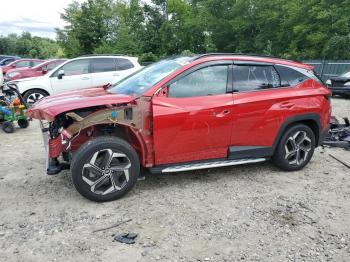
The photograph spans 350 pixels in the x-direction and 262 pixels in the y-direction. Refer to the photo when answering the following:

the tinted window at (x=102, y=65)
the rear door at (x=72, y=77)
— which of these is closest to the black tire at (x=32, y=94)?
the rear door at (x=72, y=77)

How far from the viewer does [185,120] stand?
412 centimetres

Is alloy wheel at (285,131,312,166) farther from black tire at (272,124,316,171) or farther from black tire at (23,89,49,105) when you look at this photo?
black tire at (23,89,49,105)

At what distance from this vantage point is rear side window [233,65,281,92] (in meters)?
4.56

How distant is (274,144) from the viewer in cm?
483

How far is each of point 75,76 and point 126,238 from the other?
7.93 m

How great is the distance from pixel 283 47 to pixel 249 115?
30459mm

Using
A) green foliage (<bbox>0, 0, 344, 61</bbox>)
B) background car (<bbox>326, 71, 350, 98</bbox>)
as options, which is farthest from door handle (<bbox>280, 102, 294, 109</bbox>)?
green foliage (<bbox>0, 0, 344, 61</bbox>)

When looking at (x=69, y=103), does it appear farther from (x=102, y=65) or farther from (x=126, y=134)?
(x=102, y=65)

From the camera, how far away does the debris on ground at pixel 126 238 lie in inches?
127

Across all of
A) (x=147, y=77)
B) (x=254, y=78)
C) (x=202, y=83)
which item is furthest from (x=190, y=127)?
(x=254, y=78)

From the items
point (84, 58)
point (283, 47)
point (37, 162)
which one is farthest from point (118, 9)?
point (37, 162)

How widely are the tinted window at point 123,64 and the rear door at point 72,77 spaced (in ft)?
3.17

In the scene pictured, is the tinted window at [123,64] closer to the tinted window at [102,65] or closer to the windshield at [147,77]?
the tinted window at [102,65]

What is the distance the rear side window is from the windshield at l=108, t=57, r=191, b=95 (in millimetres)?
723
